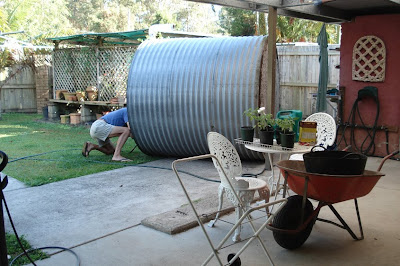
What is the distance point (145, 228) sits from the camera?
13.6 ft

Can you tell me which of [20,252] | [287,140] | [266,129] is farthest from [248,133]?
[20,252]

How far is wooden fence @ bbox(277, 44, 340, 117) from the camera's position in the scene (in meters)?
11.7

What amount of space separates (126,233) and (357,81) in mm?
5379

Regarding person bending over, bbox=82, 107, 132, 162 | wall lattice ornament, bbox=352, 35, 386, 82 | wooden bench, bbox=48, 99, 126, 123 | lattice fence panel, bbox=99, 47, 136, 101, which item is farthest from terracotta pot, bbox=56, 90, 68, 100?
wall lattice ornament, bbox=352, 35, 386, 82

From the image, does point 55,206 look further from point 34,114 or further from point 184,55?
point 34,114

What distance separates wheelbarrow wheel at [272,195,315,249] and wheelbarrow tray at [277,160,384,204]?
0.13 m

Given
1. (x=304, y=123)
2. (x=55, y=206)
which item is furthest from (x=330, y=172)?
(x=55, y=206)

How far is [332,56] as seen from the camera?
11344 millimetres

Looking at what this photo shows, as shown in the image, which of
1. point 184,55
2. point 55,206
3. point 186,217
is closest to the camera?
point 186,217

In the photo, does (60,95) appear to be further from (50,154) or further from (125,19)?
(125,19)

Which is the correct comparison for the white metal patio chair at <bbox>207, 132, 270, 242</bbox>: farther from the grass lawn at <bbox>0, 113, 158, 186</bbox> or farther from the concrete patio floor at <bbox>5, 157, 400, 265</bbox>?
the grass lawn at <bbox>0, 113, 158, 186</bbox>

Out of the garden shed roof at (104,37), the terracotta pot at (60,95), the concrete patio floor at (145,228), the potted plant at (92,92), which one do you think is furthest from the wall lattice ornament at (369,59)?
the terracotta pot at (60,95)

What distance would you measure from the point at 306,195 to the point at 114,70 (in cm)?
981

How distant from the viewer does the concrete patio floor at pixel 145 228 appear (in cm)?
349
